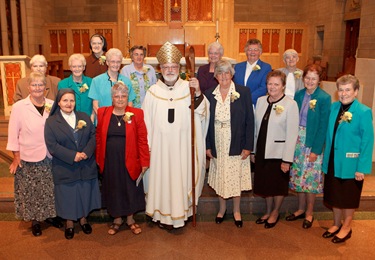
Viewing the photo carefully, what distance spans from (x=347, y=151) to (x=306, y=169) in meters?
0.52

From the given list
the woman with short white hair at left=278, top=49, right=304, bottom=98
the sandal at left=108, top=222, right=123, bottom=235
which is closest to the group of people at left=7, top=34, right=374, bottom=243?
the sandal at left=108, top=222, right=123, bottom=235

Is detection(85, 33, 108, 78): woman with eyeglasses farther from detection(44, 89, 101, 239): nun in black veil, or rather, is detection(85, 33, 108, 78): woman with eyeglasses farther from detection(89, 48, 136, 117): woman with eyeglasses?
detection(44, 89, 101, 239): nun in black veil

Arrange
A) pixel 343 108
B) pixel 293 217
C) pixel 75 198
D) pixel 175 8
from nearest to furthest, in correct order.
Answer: pixel 343 108
pixel 75 198
pixel 293 217
pixel 175 8

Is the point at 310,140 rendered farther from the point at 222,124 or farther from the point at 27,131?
the point at 27,131

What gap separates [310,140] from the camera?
3.66 m

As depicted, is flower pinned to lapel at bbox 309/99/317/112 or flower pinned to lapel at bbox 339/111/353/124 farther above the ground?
flower pinned to lapel at bbox 309/99/317/112

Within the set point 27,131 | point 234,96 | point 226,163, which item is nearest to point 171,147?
point 226,163

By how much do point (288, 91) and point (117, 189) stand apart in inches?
87.0

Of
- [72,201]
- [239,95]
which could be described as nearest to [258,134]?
[239,95]

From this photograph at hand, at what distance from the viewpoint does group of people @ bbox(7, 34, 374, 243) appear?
3428mm

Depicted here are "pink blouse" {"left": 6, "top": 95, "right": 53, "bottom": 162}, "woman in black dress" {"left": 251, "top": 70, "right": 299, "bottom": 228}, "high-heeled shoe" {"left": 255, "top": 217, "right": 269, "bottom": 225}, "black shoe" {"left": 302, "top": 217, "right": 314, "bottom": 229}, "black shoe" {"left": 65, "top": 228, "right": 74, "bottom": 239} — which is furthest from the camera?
"high-heeled shoe" {"left": 255, "top": 217, "right": 269, "bottom": 225}

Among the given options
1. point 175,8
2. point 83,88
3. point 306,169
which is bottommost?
point 306,169

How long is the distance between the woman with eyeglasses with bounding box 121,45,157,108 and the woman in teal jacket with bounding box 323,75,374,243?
7.08 feet

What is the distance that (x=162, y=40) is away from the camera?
10.0 meters
